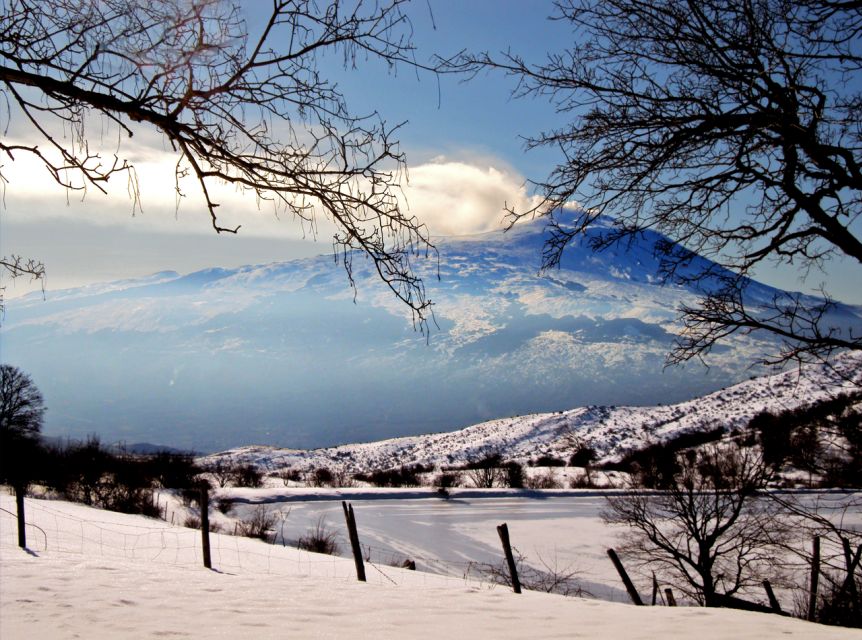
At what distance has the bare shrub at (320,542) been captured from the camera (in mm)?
18359

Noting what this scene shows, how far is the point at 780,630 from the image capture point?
12.3 ft

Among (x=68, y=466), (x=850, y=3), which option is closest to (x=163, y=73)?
(x=850, y=3)

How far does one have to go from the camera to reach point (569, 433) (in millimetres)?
74625

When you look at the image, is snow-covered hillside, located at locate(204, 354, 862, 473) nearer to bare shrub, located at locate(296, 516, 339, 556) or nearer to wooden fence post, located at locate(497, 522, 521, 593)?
bare shrub, located at locate(296, 516, 339, 556)

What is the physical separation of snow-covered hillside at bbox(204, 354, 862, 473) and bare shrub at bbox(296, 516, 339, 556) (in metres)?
37.9

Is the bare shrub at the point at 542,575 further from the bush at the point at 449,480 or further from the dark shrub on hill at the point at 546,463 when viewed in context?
the dark shrub on hill at the point at 546,463

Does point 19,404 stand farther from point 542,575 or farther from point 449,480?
point 542,575

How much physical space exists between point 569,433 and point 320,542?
60.3m

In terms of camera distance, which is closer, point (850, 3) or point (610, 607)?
point (850, 3)

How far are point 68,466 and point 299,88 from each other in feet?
93.4

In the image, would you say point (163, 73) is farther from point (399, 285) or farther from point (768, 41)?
point (768, 41)

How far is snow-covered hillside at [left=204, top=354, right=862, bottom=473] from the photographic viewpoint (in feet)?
206

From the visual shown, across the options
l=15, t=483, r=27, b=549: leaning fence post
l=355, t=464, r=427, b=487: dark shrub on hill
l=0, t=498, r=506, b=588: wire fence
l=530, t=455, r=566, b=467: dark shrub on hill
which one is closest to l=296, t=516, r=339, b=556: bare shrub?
l=0, t=498, r=506, b=588: wire fence

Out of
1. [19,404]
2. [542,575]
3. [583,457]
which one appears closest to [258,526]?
[542,575]
